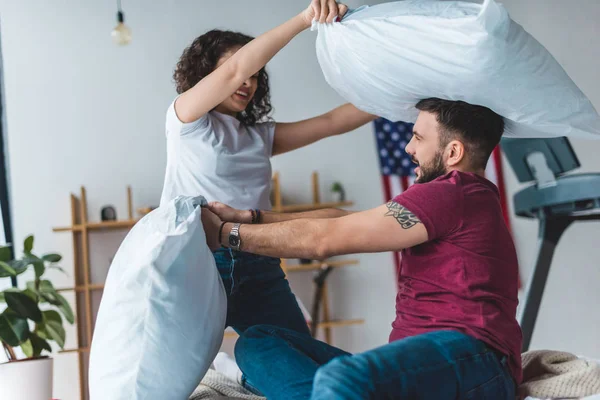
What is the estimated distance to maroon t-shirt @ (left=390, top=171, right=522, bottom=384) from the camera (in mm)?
1363

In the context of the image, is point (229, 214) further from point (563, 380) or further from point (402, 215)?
point (563, 380)

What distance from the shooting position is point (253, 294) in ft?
5.94

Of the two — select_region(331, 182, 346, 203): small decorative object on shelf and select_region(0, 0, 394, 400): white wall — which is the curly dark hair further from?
select_region(0, 0, 394, 400): white wall

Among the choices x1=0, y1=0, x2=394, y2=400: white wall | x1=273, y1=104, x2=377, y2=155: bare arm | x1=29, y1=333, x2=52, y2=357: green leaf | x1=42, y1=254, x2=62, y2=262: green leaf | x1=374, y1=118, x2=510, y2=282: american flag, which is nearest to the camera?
x1=273, y1=104, x2=377, y2=155: bare arm

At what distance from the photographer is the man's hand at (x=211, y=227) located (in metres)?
1.54

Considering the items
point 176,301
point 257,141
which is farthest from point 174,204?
point 257,141

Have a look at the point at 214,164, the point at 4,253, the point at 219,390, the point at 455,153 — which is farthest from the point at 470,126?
the point at 4,253

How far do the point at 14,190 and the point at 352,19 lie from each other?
12.1ft

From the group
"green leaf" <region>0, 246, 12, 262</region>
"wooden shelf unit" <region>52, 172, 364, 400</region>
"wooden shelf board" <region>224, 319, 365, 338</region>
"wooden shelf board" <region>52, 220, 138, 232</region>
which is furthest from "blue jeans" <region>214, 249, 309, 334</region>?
"wooden shelf board" <region>52, 220, 138, 232</region>

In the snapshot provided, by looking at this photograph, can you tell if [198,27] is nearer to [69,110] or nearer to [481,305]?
[69,110]

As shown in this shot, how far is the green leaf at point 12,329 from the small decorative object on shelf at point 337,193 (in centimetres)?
232

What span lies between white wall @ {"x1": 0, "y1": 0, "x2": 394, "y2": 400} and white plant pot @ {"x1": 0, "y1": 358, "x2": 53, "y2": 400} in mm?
1840

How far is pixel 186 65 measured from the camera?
2.04 m

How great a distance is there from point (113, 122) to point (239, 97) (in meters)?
3.12
